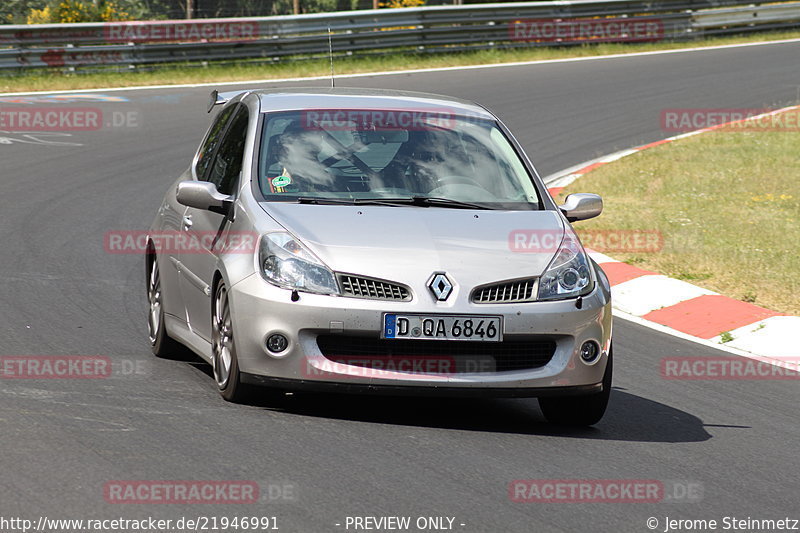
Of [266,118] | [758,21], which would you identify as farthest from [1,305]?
[758,21]

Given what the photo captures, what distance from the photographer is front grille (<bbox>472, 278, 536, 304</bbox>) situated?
20.5 ft

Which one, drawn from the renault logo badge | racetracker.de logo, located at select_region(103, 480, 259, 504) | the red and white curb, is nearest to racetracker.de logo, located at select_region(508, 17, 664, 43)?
the red and white curb

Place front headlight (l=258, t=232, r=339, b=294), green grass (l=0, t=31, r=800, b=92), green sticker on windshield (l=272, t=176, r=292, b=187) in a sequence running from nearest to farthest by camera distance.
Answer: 1. front headlight (l=258, t=232, r=339, b=294)
2. green sticker on windshield (l=272, t=176, r=292, b=187)
3. green grass (l=0, t=31, r=800, b=92)

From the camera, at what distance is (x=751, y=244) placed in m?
12.4

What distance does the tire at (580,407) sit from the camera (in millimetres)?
6652

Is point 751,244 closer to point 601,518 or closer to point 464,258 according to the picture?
point 464,258

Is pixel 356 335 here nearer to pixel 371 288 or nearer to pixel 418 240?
pixel 371 288

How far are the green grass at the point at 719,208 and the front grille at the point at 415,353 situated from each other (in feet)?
14.8

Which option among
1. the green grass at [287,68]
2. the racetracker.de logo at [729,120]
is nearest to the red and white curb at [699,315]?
the racetracker.de logo at [729,120]

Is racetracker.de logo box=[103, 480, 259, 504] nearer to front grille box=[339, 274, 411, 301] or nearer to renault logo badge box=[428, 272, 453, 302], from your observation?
front grille box=[339, 274, 411, 301]

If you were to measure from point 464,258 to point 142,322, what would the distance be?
3.29 m

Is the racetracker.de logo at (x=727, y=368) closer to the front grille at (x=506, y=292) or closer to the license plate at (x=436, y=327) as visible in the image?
the front grille at (x=506, y=292)

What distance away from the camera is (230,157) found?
7578mm

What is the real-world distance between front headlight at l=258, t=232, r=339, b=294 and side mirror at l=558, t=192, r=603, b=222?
176 centimetres
